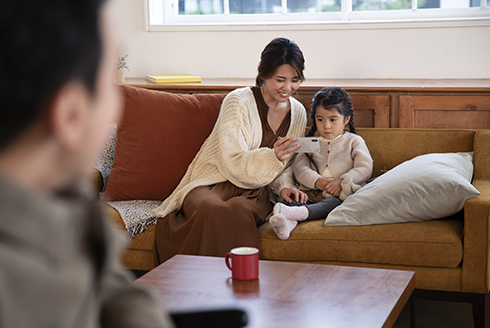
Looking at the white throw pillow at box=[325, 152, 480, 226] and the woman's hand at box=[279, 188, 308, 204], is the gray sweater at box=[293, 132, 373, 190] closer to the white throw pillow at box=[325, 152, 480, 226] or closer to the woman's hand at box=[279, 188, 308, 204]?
the woman's hand at box=[279, 188, 308, 204]

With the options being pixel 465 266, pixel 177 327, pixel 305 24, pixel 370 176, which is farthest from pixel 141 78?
pixel 177 327

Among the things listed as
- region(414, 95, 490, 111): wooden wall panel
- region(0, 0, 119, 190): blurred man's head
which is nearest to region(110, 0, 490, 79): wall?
region(414, 95, 490, 111): wooden wall panel

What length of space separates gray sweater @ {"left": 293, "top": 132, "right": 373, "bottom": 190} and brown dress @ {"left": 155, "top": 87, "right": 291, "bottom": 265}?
0.81 ft

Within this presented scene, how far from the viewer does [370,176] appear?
8.12ft

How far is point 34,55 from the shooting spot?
0.32 metres

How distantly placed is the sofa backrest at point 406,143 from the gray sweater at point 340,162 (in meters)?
0.11

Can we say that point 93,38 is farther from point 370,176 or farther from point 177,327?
point 370,176

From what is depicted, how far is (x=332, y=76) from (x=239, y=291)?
6.93 ft

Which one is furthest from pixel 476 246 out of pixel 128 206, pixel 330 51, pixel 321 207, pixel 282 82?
pixel 330 51

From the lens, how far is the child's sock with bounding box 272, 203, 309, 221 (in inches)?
84.4

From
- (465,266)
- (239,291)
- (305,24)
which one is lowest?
(465,266)

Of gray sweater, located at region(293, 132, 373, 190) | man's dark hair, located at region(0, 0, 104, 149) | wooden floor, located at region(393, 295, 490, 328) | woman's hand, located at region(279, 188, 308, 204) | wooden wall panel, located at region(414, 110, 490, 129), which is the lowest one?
wooden floor, located at region(393, 295, 490, 328)

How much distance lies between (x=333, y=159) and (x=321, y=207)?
12.3 inches

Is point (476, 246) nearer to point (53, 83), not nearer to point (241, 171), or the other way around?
point (241, 171)
